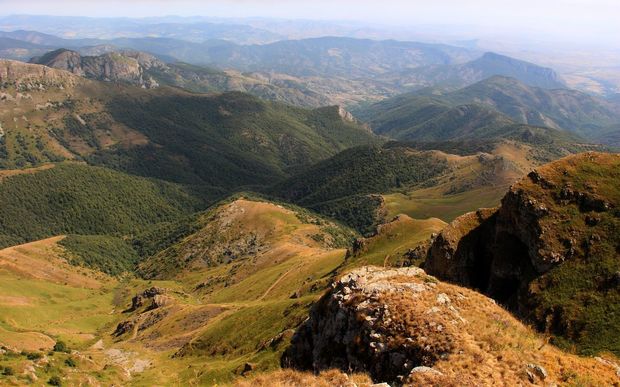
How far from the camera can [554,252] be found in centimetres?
4684

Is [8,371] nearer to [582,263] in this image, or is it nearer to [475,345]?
[475,345]

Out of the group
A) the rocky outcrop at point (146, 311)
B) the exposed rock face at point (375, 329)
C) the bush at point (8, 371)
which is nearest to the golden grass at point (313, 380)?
the exposed rock face at point (375, 329)

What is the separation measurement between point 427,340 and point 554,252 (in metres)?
25.6

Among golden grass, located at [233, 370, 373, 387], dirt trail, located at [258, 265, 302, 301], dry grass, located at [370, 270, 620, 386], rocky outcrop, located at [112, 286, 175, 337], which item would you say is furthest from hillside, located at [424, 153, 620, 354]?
rocky outcrop, located at [112, 286, 175, 337]

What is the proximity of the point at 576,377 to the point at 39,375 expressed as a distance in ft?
240

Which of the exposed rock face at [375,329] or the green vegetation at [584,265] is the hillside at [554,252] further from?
the exposed rock face at [375,329]

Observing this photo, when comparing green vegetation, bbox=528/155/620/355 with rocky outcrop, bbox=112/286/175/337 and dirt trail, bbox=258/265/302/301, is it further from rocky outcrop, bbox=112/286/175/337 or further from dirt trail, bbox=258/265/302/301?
rocky outcrop, bbox=112/286/175/337

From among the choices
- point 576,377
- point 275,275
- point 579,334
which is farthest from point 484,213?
point 275,275

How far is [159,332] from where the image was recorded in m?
133

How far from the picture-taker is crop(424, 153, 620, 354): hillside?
40125mm

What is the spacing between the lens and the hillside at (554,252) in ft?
132

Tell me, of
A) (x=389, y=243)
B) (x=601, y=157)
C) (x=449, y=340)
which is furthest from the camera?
(x=389, y=243)

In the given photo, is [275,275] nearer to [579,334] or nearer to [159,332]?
[159,332]

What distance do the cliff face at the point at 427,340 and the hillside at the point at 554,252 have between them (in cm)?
967
